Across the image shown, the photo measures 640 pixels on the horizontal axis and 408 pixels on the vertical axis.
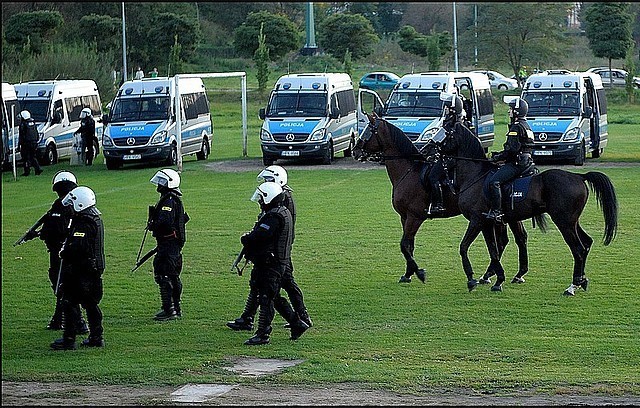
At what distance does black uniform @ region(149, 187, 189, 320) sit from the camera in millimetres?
12531

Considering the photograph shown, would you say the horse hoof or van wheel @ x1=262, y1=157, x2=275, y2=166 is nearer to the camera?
the horse hoof

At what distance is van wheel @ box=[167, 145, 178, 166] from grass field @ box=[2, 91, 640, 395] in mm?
9898

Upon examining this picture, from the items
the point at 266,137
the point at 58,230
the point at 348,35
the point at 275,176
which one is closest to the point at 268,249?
the point at 275,176

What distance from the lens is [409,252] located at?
15.3 meters

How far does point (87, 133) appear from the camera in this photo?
113 feet

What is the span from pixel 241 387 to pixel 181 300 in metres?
4.64

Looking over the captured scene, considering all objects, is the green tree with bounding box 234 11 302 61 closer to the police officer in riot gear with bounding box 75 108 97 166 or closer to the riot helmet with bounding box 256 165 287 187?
the police officer in riot gear with bounding box 75 108 97 166

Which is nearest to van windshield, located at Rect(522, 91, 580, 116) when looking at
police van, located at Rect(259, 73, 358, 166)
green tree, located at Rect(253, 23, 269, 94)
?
police van, located at Rect(259, 73, 358, 166)

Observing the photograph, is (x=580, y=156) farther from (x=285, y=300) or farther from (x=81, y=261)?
(x=81, y=261)

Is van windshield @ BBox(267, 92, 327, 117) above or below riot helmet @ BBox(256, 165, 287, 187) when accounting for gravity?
above

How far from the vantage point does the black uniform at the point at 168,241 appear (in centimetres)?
1253

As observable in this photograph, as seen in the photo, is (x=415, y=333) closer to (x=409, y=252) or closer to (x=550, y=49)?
(x=409, y=252)

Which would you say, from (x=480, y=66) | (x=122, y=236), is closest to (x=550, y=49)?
(x=480, y=66)

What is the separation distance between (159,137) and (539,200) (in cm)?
1983
